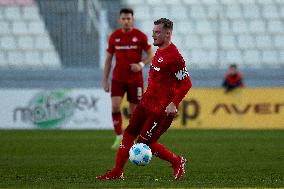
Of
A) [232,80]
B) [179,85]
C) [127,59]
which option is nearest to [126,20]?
[127,59]

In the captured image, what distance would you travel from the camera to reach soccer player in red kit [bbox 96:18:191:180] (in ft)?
29.6

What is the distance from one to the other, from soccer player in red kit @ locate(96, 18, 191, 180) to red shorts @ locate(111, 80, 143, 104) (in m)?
5.02

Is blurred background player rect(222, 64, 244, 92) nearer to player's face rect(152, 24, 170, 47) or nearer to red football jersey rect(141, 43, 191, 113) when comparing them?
red football jersey rect(141, 43, 191, 113)

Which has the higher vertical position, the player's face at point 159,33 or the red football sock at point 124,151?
the player's face at point 159,33

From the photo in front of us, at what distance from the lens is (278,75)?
2381 cm

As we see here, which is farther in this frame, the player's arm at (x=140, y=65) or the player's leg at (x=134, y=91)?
the player's leg at (x=134, y=91)

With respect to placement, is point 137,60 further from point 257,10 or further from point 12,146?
point 257,10

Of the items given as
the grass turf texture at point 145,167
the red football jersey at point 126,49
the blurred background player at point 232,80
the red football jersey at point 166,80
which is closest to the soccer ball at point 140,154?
the grass turf texture at point 145,167

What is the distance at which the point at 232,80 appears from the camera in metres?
22.7

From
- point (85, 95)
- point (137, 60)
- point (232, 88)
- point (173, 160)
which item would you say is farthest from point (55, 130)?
point (173, 160)

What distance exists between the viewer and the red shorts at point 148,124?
30.1 ft

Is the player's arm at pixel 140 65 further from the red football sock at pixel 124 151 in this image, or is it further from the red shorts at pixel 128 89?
the red football sock at pixel 124 151

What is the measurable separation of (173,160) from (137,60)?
16.8ft

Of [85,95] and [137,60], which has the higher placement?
[137,60]
